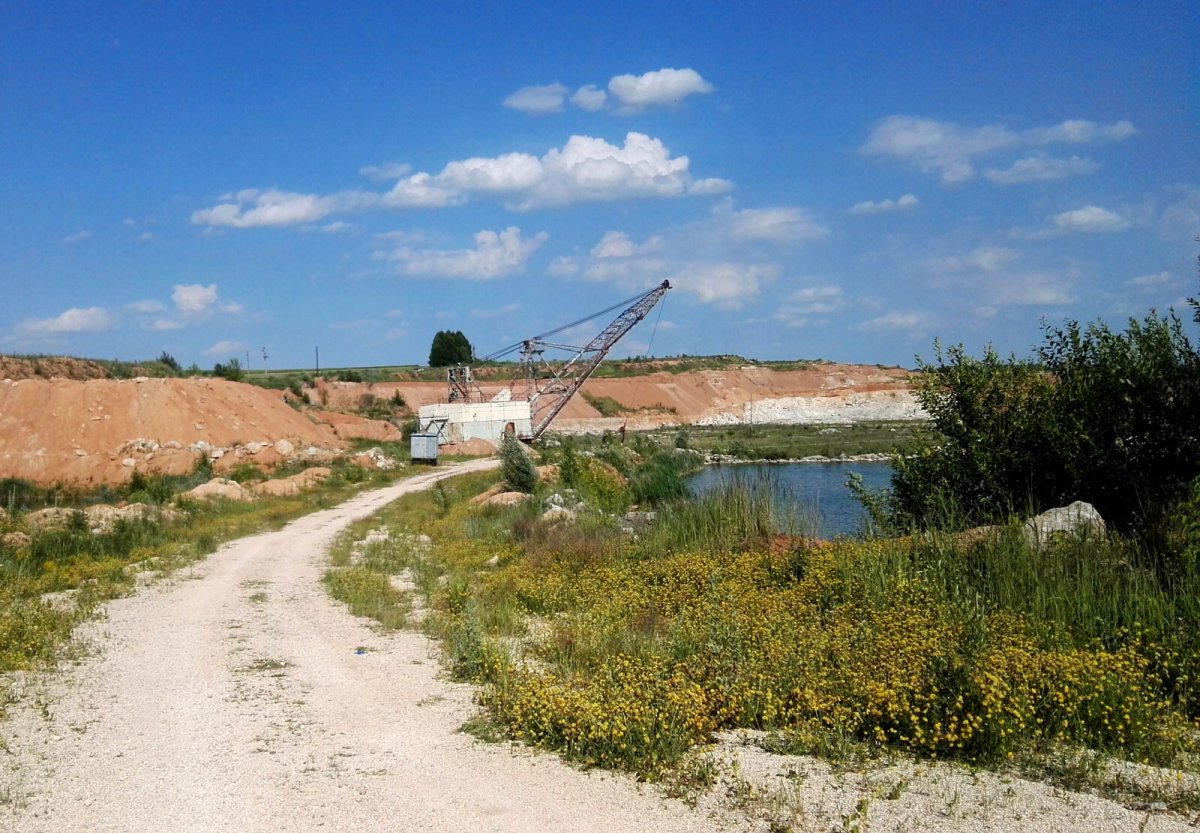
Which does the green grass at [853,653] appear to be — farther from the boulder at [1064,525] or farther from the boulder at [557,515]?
the boulder at [557,515]

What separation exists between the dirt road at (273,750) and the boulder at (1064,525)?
19.5ft

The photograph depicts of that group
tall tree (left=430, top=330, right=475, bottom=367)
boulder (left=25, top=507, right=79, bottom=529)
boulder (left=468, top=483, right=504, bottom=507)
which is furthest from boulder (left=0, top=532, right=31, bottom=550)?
tall tree (left=430, top=330, right=475, bottom=367)

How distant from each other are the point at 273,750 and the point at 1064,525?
839 centimetres

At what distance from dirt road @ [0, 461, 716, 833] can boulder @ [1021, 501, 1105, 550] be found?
5.95 metres

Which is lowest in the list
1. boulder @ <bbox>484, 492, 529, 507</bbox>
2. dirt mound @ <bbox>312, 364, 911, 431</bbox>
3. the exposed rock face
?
the exposed rock face

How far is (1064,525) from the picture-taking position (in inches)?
411

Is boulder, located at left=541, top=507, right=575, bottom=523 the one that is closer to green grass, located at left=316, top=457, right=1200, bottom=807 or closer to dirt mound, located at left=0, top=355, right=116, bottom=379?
green grass, located at left=316, top=457, right=1200, bottom=807

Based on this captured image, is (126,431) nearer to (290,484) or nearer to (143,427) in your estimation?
(143,427)

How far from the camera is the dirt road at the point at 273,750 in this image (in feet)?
17.8

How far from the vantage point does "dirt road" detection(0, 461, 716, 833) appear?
543cm

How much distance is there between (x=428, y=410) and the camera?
51594 mm

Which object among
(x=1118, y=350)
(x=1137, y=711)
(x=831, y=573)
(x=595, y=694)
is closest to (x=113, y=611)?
(x=595, y=694)

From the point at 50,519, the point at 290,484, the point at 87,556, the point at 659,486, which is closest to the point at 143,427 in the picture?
the point at 290,484

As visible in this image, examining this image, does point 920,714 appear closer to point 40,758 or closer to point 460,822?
point 460,822
